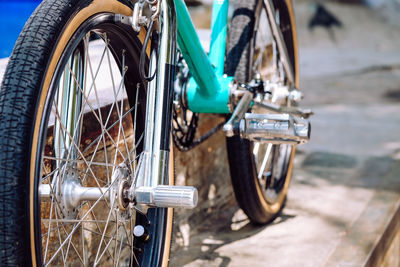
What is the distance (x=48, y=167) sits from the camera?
1500 mm

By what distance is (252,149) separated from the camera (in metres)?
2.16

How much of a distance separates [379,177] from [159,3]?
2.00m

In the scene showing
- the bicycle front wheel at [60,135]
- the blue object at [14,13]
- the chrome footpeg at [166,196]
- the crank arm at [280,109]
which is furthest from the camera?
the blue object at [14,13]

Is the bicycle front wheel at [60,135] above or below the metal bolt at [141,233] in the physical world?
above

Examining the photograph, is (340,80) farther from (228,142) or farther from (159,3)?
(159,3)

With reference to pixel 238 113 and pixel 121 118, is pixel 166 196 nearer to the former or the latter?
pixel 121 118

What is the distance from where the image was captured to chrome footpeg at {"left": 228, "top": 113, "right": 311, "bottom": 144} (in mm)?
1719

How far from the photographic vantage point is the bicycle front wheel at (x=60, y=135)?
3.14ft

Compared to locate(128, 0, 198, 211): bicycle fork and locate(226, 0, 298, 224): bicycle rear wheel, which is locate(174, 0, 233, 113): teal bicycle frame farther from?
locate(128, 0, 198, 211): bicycle fork

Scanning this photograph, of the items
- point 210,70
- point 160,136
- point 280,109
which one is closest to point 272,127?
point 210,70

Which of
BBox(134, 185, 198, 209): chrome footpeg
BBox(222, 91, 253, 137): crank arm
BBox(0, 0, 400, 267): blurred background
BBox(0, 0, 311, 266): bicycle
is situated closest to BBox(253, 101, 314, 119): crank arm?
BBox(0, 0, 311, 266): bicycle

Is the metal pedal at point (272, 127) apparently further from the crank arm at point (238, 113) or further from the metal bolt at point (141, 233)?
the metal bolt at point (141, 233)

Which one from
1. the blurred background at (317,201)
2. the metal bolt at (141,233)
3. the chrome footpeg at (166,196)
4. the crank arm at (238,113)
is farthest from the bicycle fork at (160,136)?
the blurred background at (317,201)

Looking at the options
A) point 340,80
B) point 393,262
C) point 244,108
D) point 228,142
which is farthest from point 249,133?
point 340,80
